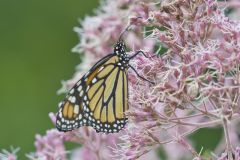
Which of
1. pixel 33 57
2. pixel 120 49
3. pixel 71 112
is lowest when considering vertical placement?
pixel 71 112

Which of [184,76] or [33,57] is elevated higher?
[33,57]

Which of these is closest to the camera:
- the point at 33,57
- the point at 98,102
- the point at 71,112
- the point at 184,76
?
the point at 184,76

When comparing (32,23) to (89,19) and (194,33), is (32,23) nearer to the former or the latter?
(89,19)

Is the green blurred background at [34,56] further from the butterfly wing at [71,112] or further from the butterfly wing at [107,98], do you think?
the butterfly wing at [71,112]

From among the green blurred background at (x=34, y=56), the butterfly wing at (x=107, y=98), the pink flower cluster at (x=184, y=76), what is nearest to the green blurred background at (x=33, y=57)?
the green blurred background at (x=34, y=56)

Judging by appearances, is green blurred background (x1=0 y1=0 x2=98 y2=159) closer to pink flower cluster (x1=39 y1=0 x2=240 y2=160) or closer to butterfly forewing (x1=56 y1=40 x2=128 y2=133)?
butterfly forewing (x1=56 y1=40 x2=128 y2=133)

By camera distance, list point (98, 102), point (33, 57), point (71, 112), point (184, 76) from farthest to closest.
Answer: point (33, 57), point (98, 102), point (71, 112), point (184, 76)

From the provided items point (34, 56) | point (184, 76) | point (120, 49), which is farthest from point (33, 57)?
point (184, 76)

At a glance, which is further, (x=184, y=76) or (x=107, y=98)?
(x=107, y=98)

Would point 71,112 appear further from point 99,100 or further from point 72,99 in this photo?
point 99,100
